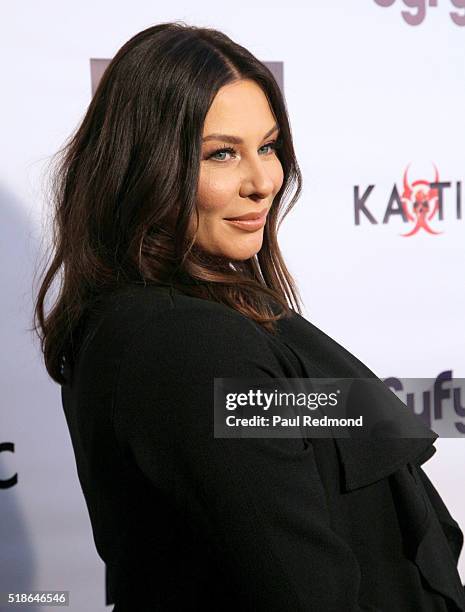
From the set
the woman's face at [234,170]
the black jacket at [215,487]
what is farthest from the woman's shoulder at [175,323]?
the woman's face at [234,170]

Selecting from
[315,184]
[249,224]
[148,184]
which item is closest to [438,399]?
[315,184]

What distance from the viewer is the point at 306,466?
70cm

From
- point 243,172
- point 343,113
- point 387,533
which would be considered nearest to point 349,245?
point 343,113

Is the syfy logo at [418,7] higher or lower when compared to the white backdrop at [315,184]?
higher

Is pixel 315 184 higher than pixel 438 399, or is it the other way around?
pixel 315 184

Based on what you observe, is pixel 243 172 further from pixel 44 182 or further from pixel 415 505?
pixel 44 182

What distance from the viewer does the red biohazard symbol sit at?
1.78 metres

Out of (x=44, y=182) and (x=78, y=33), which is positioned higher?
(x=78, y=33)

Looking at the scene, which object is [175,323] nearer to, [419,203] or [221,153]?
[221,153]

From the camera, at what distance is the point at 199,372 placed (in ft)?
2.23

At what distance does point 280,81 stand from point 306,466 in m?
1.15

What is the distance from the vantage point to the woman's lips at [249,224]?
925 millimetres

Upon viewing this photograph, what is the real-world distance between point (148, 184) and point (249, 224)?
165 mm

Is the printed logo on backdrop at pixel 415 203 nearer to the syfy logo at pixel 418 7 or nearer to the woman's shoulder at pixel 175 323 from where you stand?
the syfy logo at pixel 418 7
